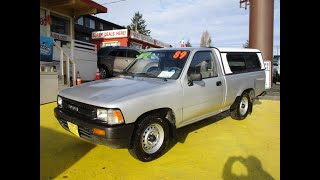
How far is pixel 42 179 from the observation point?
3.38 metres

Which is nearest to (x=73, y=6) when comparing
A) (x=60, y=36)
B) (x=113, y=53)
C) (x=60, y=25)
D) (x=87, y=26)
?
(x=60, y=25)

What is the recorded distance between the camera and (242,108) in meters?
6.60

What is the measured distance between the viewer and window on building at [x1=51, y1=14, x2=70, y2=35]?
12.5 metres

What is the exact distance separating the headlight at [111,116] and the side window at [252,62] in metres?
4.28

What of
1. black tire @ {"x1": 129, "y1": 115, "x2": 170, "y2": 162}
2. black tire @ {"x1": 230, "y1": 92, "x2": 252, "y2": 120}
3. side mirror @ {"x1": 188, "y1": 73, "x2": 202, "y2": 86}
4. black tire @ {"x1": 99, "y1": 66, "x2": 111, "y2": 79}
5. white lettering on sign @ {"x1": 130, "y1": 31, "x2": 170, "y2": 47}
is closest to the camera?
black tire @ {"x1": 129, "y1": 115, "x2": 170, "y2": 162}

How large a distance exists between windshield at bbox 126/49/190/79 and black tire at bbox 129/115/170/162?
0.92m

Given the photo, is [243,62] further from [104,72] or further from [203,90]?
[104,72]

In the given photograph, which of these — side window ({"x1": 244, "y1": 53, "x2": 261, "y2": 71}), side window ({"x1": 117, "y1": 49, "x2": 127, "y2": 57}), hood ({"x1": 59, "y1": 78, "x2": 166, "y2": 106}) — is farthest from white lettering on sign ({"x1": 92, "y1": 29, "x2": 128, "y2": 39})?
hood ({"x1": 59, "y1": 78, "x2": 166, "y2": 106})

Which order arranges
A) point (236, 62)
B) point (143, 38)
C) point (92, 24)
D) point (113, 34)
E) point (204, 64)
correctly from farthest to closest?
point (92, 24) < point (143, 38) < point (113, 34) < point (236, 62) < point (204, 64)

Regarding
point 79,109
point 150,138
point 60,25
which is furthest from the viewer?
point 60,25

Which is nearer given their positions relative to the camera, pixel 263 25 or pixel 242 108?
pixel 242 108

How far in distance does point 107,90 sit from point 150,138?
958mm

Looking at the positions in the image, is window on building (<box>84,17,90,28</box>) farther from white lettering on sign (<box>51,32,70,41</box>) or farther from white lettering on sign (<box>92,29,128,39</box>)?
white lettering on sign (<box>51,32,70,41</box>)
